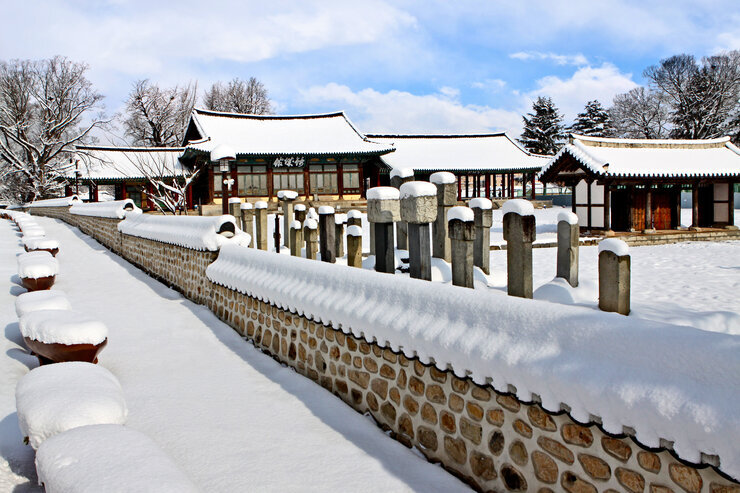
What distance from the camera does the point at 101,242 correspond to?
19.9 m

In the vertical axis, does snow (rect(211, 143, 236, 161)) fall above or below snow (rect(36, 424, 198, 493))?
above

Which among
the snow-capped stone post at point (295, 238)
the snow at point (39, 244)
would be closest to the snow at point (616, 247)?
the snow-capped stone post at point (295, 238)

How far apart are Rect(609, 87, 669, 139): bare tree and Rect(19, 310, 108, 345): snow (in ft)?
171

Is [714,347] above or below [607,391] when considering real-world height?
above

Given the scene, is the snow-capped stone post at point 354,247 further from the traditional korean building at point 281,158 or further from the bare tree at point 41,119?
Result: the bare tree at point 41,119

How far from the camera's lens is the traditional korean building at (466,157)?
3350cm

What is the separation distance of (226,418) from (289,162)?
25946 millimetres

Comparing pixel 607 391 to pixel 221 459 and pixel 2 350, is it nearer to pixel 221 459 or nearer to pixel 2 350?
pixel 221 459

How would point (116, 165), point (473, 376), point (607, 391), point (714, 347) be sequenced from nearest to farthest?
point (714, 347) → point (607, 391) → point (473, 376) → point (116, 165)

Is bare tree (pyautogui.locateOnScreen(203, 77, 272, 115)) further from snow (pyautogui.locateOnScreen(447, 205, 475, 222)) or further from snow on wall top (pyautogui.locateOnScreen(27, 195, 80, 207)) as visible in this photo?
snow (pyautogui.locateOnScreen(447, 205, 475, 222))

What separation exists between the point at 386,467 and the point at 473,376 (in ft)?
3.53

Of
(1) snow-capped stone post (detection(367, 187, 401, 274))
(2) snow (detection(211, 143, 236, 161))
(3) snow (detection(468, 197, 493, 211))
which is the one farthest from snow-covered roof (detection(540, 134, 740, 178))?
(1) snow-capped stone post (detection(367, 187, 401, 274))

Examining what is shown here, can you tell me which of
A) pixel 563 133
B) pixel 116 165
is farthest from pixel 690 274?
pixel 563 133

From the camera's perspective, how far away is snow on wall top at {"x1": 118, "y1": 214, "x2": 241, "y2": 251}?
8.94 metres
